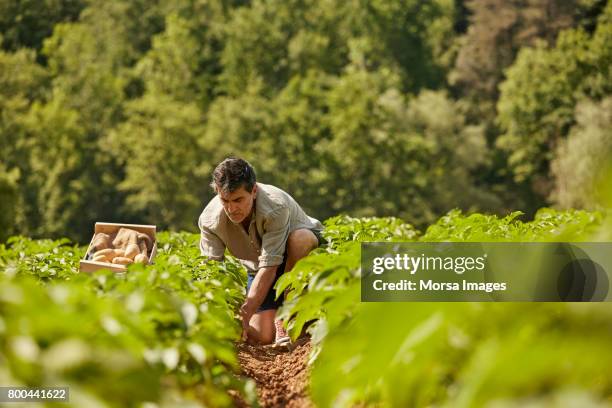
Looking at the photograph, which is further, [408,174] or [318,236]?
[408,174]

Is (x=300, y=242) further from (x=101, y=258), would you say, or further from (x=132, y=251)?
(x=101, y=258)

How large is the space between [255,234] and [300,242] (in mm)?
277

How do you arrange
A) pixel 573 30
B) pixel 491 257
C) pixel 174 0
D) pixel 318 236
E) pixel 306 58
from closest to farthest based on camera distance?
pixel 491 257 → pixel 318 236 → pixel 573 30 → pixel 306 58 → pixel 174 0

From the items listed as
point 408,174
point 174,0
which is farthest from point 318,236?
point 174,0

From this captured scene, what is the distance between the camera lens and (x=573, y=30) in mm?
43625

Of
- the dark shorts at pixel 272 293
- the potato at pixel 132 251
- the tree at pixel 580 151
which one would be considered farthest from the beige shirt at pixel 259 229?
the tree at pixel 580 151

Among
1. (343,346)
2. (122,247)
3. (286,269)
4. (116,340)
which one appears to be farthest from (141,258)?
(116,340)

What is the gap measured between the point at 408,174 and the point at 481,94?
29.9 ft

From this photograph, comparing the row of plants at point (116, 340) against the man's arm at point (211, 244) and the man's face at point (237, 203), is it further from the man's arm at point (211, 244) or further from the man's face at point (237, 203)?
the man's arm at point (211, 244)

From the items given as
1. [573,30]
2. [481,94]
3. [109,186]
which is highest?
[573,30]

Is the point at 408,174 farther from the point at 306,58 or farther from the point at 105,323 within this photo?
the point at 105,323

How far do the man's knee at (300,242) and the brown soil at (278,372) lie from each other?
531mm

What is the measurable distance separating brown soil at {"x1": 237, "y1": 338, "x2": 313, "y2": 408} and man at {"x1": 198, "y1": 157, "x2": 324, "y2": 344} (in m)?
0.13

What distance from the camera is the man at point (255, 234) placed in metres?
5.21
